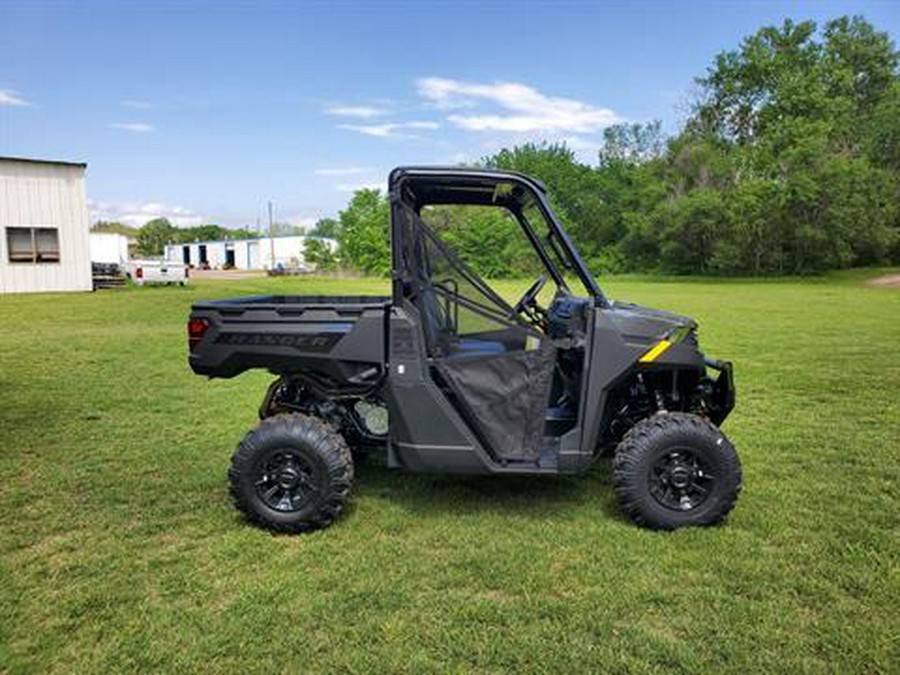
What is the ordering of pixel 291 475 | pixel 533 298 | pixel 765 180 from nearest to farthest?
pixel 291 475 → pixel 533 298 → pixel 765 180

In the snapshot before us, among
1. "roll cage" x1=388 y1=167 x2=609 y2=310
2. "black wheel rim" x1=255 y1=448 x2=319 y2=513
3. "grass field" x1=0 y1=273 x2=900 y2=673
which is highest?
"roll cage" x1=388 y1=167 x2=609 y2=310

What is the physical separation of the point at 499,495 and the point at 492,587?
1265mm

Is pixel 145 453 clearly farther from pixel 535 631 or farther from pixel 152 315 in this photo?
pixel 152 315

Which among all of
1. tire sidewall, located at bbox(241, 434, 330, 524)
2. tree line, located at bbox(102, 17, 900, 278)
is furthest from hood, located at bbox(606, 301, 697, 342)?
tree line, located at bbox(102, 17, 900, 278)

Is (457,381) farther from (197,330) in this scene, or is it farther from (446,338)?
(197,330)

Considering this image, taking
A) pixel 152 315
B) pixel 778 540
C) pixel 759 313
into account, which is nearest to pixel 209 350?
pixel 778 540

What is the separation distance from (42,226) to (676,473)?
25.3m

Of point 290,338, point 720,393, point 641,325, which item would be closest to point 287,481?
point 290,338

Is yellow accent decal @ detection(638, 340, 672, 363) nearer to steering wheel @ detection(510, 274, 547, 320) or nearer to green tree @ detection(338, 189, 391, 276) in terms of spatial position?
steering wheel @ detection(510, 274, 547, 320)

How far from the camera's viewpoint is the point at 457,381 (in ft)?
13.4

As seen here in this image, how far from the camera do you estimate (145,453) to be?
18.9ft

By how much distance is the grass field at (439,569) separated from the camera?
2.94 m

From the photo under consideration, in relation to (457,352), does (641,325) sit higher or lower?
higher

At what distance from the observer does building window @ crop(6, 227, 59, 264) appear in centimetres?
2381
